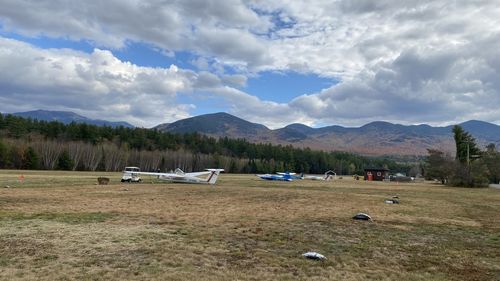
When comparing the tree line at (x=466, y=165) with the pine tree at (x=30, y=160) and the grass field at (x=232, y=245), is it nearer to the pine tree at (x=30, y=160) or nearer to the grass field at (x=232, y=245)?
the grass field at (x=232, y=245)

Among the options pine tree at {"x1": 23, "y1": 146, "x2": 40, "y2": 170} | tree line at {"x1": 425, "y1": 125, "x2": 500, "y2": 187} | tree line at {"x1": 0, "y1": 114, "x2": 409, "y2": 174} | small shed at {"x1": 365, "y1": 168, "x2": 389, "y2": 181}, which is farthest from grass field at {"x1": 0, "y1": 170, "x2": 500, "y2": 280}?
small shed at {"x1": 365, "y1": 168, "x2": 389, "y2": 181}

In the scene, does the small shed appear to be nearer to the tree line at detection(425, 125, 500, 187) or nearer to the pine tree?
the tree line at detection(425, 125, 500, 187)

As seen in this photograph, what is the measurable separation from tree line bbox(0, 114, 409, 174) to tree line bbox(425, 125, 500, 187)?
200ft

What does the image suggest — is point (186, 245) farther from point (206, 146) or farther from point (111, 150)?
point (206, 146)

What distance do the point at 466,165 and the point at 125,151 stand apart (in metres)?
77.9

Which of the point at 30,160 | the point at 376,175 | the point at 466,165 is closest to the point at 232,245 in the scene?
the point at 466,165

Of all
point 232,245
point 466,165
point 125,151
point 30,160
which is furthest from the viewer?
point 125,151

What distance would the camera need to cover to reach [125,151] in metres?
103

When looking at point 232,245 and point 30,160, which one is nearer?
point 232,245

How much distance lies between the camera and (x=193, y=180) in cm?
4509

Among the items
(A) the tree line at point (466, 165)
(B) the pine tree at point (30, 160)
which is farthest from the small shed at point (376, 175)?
(B) the pine tree at point (30, 160)

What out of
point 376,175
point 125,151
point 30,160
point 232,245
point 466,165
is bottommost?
point 232,245

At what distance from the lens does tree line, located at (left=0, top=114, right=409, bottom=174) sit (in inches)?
3376

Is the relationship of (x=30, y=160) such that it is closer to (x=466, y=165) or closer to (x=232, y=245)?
(x=466, y=165)
